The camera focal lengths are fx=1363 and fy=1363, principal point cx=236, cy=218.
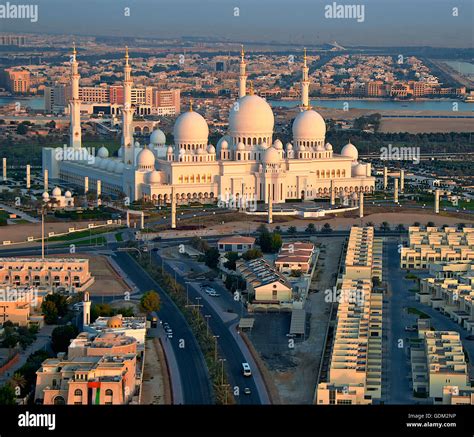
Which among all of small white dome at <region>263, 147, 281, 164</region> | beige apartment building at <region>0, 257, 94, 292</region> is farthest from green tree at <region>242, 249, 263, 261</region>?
small white dome at <region>263, 147, 281, 164</region>

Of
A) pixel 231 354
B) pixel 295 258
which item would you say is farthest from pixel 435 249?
pixel 231 354

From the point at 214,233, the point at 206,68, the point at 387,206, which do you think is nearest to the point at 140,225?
the point at 214,233

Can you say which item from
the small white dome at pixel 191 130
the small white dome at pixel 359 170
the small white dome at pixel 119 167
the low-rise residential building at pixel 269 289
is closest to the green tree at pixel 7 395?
the low-rise residential building at pixel 269 289

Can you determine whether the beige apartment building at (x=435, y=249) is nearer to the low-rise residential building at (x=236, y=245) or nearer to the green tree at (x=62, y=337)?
the low-rise residential building at (x=236, y=245)

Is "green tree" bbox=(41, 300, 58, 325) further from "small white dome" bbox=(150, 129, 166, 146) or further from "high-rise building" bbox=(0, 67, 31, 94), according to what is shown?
"high-rise building" bbox=(0, 67, 31, 94)

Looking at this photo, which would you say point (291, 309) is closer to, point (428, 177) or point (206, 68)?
point (428, 177)
